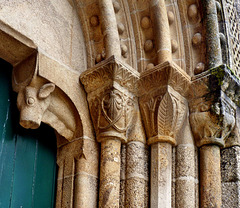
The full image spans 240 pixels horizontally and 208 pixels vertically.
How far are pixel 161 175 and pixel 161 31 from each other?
1.15 m

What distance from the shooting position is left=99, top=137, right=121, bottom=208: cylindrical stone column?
10.2ft

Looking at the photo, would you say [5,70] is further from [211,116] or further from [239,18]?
[239,18]

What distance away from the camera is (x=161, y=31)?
361cm

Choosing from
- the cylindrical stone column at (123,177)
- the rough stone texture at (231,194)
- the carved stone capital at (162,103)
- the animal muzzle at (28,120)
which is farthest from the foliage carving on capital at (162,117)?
the animal muzzle at (28,120)

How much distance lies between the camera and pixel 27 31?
3.20 meters

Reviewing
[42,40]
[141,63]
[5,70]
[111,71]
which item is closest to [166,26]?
[141,63]

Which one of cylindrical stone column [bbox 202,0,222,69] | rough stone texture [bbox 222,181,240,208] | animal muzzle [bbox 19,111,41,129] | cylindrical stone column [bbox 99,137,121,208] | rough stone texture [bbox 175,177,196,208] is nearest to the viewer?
animal muzzle [bbox 19,111,41,129]

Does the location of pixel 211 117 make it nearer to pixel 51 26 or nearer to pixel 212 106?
pixel 212 106

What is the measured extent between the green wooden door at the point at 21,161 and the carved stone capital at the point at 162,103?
0.79 metres

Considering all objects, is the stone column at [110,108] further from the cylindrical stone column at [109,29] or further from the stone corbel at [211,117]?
the stone corbel at [211,117]

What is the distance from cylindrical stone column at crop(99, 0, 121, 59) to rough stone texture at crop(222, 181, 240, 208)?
4.39ft

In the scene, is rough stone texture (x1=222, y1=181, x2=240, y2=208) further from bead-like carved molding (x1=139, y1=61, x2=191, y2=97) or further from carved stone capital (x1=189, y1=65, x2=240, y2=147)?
bead-like carved molding (x1=139, y1=61, x2=191, y2=97)

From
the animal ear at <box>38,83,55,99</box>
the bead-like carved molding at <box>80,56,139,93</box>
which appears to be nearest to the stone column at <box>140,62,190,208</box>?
the bead-like carved molding at <box>80,56,139,93</box>

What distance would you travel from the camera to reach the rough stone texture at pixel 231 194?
11.3 ft
